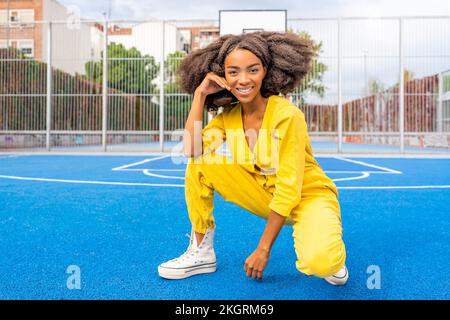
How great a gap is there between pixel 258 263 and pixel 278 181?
1.18 feet

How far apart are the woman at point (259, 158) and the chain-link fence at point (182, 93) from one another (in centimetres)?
1184

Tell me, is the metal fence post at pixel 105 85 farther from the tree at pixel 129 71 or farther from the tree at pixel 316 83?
the tree at pixel 316 83

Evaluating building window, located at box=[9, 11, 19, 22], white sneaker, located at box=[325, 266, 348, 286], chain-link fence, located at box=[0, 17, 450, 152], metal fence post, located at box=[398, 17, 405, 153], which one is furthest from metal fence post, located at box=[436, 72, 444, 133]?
building window, located at box=[9, 11, 19, 22]

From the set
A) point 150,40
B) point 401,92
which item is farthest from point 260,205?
point 150,40

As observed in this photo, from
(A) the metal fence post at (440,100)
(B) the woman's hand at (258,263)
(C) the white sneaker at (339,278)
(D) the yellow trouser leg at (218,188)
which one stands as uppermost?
(A) the metal fence post at (440,100)

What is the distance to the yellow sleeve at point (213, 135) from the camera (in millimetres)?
2209

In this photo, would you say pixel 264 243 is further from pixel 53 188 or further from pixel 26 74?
pixel 26 74

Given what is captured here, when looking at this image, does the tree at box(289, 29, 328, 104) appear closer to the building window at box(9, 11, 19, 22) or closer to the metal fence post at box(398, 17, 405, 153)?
the metal fence post at box(398, 17, 405, 153)

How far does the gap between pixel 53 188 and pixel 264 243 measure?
386 cm

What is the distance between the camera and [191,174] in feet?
7.15

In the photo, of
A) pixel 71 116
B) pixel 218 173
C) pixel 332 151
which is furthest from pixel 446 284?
pixel 71 116

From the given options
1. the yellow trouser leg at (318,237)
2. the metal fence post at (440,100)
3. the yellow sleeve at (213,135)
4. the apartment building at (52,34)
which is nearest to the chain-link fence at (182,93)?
the metal fence post at (440,100)

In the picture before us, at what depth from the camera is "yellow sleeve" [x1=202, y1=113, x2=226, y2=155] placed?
2209mm

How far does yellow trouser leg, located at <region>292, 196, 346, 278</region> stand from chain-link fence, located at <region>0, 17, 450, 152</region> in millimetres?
11933
